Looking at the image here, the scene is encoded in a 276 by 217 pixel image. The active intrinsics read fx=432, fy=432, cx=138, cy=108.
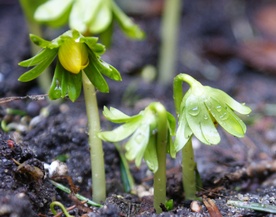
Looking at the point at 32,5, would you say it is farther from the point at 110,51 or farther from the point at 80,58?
the point at 80,58

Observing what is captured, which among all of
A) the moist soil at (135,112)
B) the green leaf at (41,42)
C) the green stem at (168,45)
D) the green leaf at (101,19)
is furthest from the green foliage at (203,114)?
the green stem at (168,45)

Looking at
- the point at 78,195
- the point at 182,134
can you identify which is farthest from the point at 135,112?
the point at 182,134

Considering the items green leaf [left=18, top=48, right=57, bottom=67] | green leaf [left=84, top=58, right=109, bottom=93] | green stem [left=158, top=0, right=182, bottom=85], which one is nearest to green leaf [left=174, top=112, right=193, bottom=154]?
green leaf [left=84, top=58, right=109, bottom=93]

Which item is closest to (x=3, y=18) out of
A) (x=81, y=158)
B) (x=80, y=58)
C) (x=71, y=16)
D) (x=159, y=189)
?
(x=71, y=16)

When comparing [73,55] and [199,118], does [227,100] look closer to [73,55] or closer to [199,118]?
[199,118]

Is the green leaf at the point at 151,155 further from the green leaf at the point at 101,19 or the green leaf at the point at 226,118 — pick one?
the green leaf at the point at 101,19

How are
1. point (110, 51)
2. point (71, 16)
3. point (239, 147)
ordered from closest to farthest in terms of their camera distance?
point (71, 16), point (239, 147), point (110, 51)

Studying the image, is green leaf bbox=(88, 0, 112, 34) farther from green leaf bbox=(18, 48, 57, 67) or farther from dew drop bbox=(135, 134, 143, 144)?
dew drop bbox=(135, 134, 143, 144)
